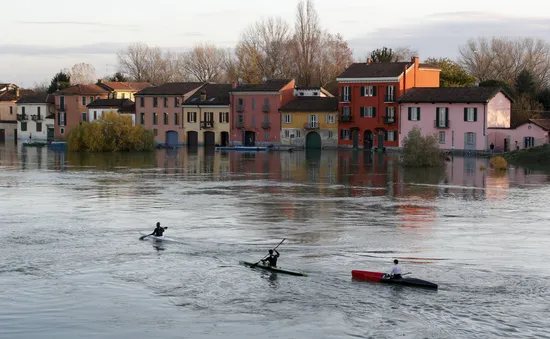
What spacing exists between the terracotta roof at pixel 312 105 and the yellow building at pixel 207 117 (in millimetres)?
8099

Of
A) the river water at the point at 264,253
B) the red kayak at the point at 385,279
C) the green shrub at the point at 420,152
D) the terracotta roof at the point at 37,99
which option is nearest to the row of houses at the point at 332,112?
the terracotta roof at the point at 37,99

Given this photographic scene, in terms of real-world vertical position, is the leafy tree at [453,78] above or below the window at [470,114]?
above

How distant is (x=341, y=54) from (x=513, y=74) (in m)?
23.4

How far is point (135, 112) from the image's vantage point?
108m

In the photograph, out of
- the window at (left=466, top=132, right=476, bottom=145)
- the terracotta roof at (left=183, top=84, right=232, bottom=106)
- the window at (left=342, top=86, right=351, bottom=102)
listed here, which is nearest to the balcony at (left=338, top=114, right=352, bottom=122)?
the window at (left=342, top=86, right=351, bottom=102)

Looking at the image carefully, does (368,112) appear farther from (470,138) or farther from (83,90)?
(83,90)

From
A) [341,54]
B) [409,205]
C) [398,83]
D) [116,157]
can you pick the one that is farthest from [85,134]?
[409,205]

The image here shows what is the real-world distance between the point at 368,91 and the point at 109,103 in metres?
39.6

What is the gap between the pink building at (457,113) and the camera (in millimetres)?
82875

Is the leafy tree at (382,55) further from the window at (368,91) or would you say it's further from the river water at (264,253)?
the river water at (264,253)

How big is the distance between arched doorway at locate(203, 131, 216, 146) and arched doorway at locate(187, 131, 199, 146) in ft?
3.41

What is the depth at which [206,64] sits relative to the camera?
142 meters

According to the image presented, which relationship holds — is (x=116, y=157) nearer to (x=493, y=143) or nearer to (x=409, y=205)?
(x=493, y=143)

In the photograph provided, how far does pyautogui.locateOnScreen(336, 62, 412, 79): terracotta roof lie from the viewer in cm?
8875
